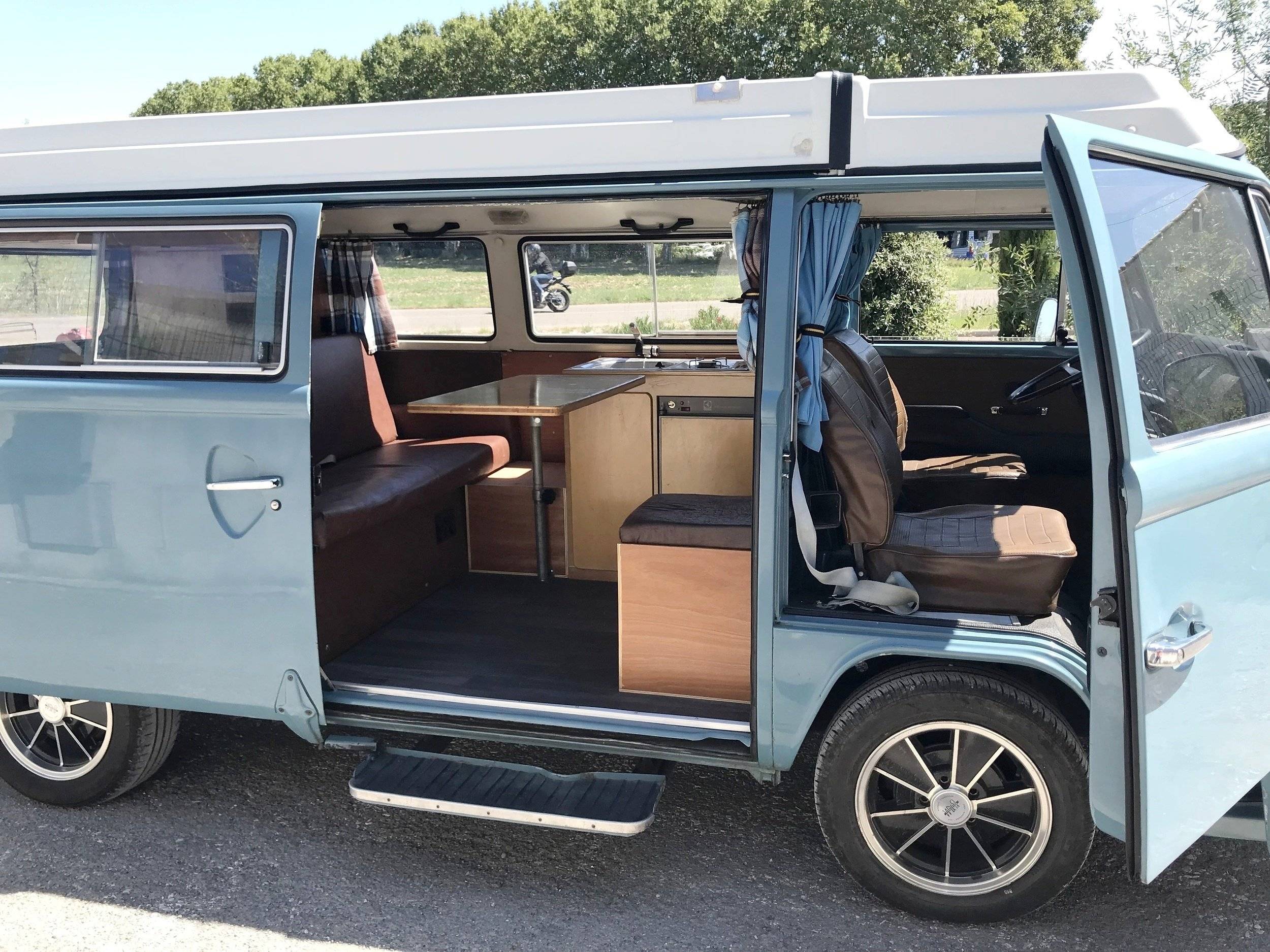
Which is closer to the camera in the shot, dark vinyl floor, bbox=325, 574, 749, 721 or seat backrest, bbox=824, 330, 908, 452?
dark vinyl floor, bbox=325, 574, 749, 721

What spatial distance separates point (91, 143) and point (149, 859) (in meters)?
2.37

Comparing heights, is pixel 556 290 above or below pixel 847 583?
above

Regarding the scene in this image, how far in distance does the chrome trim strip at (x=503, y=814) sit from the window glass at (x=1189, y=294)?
1.76 metres

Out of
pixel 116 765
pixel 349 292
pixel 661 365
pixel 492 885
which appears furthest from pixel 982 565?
pixel 349 292

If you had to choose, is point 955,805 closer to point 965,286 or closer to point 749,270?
point 749,270

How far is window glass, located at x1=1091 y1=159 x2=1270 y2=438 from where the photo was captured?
2479 millimetres

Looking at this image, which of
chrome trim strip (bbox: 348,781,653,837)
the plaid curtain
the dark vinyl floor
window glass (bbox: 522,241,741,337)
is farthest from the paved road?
window glass (bbox: 522,241,741,337)

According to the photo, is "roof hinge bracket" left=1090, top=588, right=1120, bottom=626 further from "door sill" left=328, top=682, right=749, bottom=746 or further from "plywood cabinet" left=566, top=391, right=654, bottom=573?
"plywood cabinet" left=566, top=391, right=654, bottom=573

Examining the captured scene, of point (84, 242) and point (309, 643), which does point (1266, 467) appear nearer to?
point (309, 643)

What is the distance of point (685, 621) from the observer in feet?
11.2

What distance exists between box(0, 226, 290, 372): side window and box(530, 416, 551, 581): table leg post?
1.84 meters

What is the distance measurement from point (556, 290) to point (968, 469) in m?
2.54

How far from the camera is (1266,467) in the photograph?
2.67 m

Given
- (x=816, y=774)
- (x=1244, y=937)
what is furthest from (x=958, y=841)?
(x=1244, y=937)
